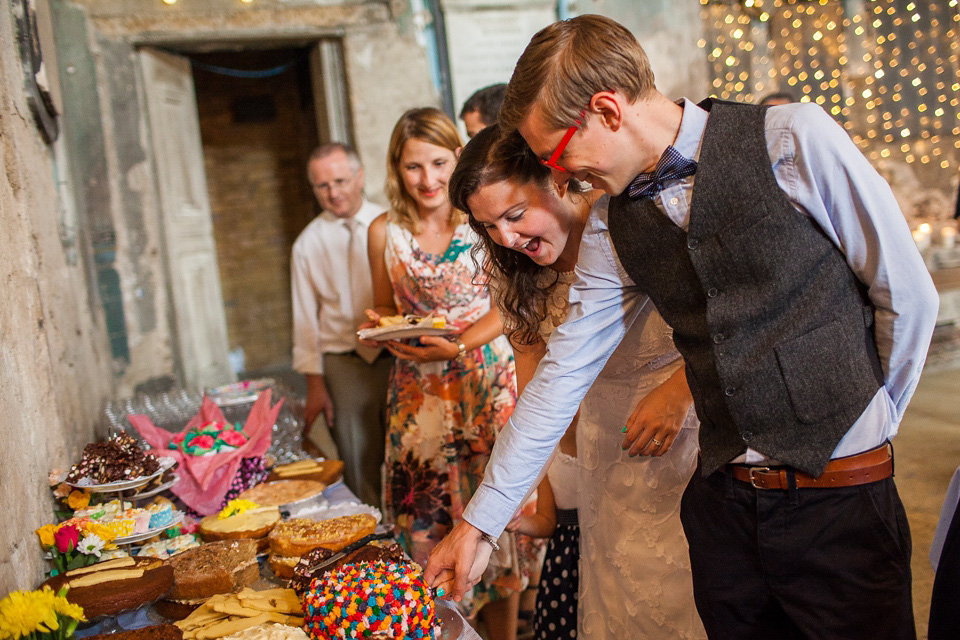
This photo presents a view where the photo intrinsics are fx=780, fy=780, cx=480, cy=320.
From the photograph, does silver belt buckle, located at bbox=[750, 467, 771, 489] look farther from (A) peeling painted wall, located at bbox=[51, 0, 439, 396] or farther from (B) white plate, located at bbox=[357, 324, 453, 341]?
(A) peeling painted wall, located at bbox=[51, 0, 439, 396]

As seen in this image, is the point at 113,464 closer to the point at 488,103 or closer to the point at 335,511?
the point at 335,511

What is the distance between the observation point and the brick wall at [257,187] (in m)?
8.88

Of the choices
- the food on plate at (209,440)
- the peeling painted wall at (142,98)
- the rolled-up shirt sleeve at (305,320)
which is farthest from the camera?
the peeling painted wall at (142,98)

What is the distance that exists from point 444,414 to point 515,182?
1.24 metres

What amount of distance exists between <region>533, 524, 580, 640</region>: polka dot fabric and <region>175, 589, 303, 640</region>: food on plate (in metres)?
0.79

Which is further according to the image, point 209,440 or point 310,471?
point 310,471

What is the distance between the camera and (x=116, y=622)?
148 centimetres

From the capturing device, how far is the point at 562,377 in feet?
4.95

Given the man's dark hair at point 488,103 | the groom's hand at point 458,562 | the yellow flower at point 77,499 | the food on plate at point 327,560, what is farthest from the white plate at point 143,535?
the man's dark hair at point 488,103

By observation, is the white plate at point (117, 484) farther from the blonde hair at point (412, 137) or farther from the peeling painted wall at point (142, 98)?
the peeling painted wall at point (142, 98)

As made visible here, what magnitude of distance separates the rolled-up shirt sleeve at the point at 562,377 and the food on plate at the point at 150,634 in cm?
54

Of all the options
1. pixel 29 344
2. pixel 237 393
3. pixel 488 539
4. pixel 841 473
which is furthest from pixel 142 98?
pixel 841 473

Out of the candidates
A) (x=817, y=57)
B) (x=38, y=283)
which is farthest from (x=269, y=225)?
(x=38, y=283)

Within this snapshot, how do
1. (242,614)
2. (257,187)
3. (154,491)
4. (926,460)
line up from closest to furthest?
1. (242,614)
2. (154,491)
3. (926,460)
4. (257,187)
